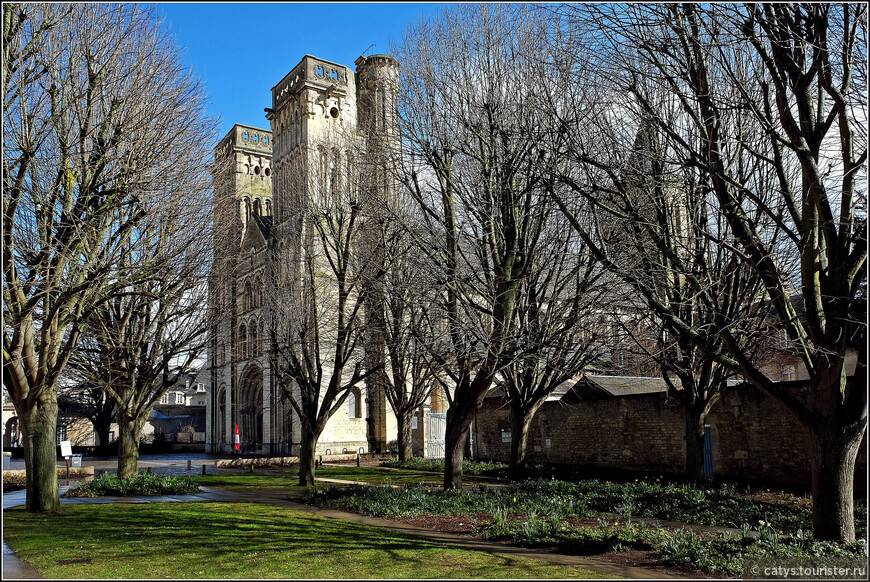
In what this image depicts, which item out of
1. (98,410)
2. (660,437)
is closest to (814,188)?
(660,437)

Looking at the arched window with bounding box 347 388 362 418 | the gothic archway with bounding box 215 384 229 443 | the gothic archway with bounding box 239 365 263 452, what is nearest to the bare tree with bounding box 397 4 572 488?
the arched window with bounding box 347 388 362 418

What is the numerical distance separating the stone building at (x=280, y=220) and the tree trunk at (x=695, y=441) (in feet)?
29.4

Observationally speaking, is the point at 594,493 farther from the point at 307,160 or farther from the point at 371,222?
the point at 307,160

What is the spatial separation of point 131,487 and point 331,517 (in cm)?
683

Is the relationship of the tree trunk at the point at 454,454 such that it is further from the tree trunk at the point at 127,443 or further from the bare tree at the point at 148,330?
the tree trunk at the point at 127,443

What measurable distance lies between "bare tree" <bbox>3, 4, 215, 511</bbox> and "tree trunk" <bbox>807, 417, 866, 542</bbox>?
10606 millimetres

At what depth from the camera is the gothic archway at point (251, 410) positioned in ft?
142

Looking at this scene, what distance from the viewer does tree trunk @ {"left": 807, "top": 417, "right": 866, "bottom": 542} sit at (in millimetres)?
7805

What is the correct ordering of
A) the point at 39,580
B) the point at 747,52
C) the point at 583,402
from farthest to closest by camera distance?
the point at 583,402, the point at 747,52, the point at 39,580

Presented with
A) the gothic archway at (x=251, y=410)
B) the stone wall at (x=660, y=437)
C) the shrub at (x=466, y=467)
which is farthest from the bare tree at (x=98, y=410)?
the stone wall at (x=660, y=437)

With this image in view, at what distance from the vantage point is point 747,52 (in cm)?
1072

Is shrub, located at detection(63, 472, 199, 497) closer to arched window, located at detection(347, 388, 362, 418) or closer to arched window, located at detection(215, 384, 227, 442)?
arched window, located at detection(347, 388, 362, 418)

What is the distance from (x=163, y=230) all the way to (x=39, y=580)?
933 cm

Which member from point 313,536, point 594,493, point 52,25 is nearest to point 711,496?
point 594,493
